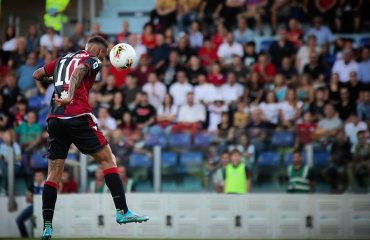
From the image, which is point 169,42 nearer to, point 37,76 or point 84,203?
point 84,203

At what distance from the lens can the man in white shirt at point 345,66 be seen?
59.6ft

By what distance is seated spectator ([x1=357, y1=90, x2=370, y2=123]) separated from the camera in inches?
666

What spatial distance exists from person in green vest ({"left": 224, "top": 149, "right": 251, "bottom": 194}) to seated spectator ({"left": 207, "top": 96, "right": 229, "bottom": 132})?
1.83 m

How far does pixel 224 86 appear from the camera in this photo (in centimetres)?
1792

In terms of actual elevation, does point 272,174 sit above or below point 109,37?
below

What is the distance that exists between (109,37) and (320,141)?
704cm

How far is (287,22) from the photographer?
20078mm

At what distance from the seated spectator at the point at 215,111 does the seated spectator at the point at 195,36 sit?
7.32ft

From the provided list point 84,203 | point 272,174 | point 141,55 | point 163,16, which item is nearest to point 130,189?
point 84,203

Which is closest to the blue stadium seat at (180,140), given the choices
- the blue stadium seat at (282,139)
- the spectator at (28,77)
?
the blue stadium seat at (282,139)

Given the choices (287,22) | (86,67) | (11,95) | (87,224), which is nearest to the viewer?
(86,67)

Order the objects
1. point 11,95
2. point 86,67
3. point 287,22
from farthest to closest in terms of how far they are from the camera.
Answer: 1. point 287,22
2. point 11,95
3. point 86,67

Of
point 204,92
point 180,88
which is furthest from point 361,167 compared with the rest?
point 180,88

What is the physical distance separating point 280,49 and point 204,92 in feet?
6.77
